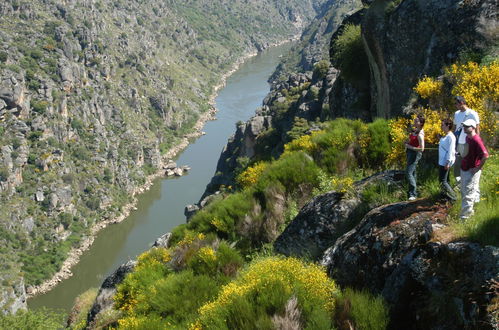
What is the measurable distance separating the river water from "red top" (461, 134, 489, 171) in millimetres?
33155

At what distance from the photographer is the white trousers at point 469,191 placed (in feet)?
15.8

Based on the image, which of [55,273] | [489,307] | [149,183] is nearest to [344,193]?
[489,307]

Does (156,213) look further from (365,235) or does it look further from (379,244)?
(379,244)

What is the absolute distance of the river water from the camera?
65.8m

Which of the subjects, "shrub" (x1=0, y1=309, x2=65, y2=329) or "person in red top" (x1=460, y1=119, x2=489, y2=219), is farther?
"shrub" (x1=0, y1=309, x2=65, y2=329)

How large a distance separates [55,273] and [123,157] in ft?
133

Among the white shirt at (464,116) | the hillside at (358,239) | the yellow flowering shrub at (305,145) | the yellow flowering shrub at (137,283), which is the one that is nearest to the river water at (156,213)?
the yellow flowering shrub at (305,145)

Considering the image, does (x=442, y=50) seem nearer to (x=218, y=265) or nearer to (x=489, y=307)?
(x=218, y=265)

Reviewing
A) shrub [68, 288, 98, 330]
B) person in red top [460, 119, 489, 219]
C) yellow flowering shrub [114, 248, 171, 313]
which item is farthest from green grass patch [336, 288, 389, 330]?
shrub [68, 288, 98, 330]

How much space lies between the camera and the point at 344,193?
7.22m

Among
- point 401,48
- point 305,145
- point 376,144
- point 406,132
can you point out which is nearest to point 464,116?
point 406,132

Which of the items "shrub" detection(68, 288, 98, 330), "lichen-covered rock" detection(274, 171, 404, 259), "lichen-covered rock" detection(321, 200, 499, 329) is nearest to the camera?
"lichen-covered rock" detection(321, 200, 499, 329)

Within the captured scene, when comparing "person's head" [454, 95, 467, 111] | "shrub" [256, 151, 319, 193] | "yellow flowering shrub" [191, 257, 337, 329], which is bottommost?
"shrub" [256, 151, 319, 193]

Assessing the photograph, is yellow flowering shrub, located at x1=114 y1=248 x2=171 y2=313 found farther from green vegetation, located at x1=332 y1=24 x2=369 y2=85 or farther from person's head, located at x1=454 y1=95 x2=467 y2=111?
green vegetation, located at x1=332 y1=24 x2=369 y2=85
